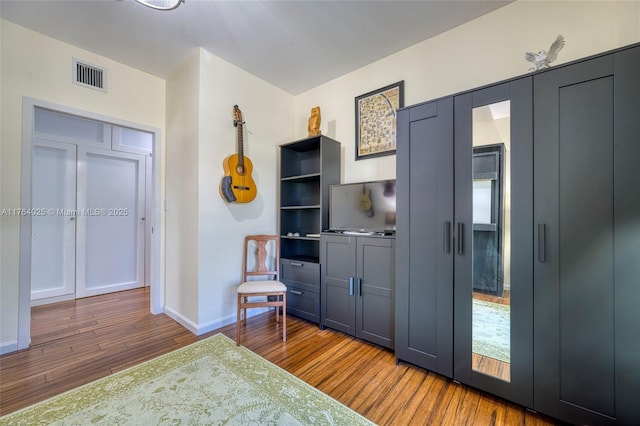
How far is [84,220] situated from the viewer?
3703 millimetres

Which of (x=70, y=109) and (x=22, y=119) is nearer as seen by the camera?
(x=22, y=119)

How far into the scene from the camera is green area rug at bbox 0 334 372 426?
144cm

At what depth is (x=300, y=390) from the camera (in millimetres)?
1683

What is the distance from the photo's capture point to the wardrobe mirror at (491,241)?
1.63 meters

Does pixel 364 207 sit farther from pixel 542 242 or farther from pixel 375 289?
pixel 542 242

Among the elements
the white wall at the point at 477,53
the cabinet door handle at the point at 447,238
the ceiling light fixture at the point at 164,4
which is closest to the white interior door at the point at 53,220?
the ceiling light fixture at the point at 164,4

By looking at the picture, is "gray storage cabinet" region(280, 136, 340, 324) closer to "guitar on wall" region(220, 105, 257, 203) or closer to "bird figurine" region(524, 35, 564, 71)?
"guitar on wall" region(220, 105, 257, 203)

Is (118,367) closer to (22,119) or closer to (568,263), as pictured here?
(22,119)

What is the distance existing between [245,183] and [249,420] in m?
2.12

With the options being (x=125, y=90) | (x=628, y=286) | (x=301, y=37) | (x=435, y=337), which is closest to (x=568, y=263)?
(x=628, y=286)

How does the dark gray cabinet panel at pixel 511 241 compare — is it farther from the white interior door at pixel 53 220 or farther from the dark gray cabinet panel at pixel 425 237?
the white interior door at pixel 53 220

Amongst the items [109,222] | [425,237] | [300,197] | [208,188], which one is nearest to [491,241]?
[425,237]

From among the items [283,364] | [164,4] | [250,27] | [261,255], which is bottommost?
[283,364]

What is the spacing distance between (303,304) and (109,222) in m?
3.34
